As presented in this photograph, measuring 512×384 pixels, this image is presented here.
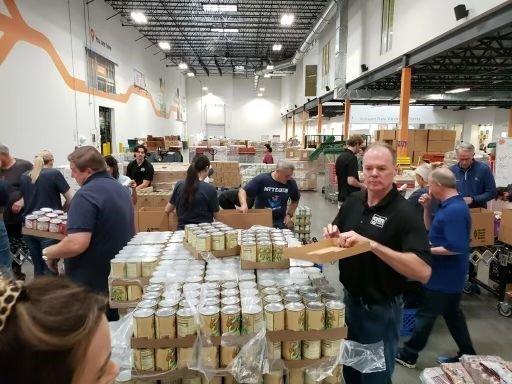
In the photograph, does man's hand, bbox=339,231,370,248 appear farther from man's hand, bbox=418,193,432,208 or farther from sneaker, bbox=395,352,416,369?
man's hand, bbox=418,193,432,208

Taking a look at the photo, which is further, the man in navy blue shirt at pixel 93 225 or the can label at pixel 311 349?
the man in navy blue shirt at pixel 93 225

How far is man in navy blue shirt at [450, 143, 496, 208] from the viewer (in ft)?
16.3

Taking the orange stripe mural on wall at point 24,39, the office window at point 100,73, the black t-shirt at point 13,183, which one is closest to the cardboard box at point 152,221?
the black t-shirt at point 13,183

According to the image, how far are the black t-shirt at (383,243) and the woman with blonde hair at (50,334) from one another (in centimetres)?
156

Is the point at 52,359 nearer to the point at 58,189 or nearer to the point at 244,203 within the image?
the point at 244,203

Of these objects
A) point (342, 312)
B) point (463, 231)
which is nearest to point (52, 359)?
point (342, 312)

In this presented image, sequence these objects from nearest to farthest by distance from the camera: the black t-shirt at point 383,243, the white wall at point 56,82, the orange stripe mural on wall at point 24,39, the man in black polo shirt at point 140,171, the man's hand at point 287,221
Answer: the black t-shirt at point 383,243, the man's hand at point 287,221, the man in black polo shirt at point 140,171, the orange stripe mural on wall at point 24,39, the white wall at point 56,82

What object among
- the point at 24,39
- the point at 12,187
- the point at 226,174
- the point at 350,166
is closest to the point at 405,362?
the point at 350,166

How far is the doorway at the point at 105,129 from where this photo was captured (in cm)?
1241

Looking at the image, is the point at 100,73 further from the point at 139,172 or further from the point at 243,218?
the point at 243,218

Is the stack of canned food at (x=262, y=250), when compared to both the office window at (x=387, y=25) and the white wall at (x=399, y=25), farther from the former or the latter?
the office window at (x=387, y=25)

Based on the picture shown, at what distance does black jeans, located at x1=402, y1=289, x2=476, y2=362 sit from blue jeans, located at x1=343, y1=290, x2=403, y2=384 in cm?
119

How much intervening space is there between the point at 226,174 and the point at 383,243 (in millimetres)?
9155

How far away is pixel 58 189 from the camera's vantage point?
15.2ft
